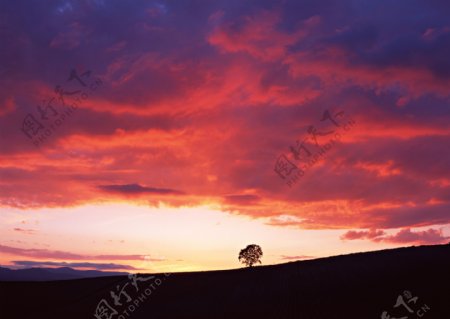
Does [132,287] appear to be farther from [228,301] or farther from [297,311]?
[297,311]

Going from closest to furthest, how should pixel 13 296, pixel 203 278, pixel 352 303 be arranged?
pixel 352 303 < pixel 203 278 < pixel 13 296

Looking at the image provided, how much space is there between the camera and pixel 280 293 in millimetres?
32094

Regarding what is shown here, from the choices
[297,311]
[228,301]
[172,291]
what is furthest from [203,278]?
[297,311]

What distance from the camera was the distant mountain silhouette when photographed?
2469 centimetres

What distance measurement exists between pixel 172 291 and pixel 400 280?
18431 millimetres

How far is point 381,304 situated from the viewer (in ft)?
78.9
